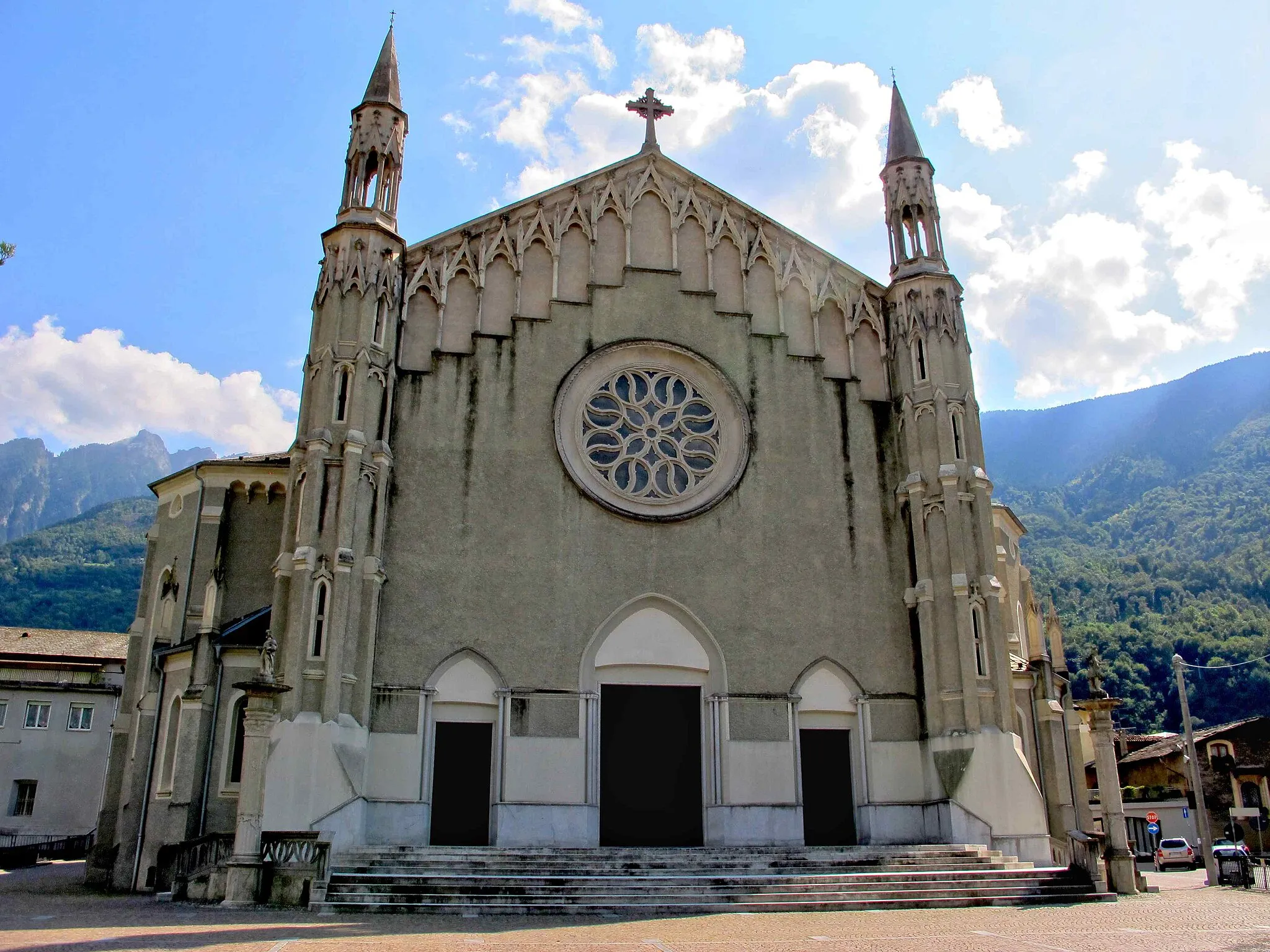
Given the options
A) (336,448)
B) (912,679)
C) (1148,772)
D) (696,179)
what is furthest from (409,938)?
(1148,772)

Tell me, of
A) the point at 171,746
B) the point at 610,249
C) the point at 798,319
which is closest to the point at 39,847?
the point at 171,746

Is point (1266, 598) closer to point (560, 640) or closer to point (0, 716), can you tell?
point (560, 640)

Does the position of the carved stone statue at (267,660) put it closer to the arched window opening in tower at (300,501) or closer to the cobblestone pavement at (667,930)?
the arched window opening in tower at (300,501)

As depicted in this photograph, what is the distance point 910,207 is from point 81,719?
42.6m

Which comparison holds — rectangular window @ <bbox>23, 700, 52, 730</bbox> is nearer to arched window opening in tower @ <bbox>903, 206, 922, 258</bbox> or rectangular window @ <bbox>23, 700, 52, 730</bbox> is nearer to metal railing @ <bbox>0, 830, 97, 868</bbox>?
metal railing @ <bbox>0, 830, 97, 868</bbox>

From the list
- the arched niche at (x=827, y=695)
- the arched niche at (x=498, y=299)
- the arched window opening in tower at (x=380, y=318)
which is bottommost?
the arched niche at (x=827, y=695)

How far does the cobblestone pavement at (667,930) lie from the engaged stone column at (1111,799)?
179cm

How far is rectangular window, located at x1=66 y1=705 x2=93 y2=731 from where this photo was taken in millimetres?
46750

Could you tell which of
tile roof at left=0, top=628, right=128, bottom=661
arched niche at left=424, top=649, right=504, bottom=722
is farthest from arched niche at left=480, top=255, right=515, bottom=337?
tile roof at left=0, top=628, right=128, bottom=661

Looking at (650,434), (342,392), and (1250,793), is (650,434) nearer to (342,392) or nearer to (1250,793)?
(342,392)

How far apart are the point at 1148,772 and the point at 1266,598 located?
38049mm

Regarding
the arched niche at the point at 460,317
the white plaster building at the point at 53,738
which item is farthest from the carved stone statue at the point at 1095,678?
the white plaster building at the point at 53,738

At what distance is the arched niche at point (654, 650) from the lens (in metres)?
21.8

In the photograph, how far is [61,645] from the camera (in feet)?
166
